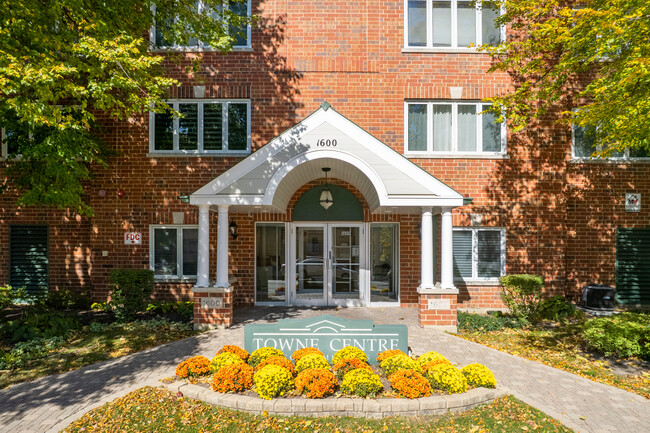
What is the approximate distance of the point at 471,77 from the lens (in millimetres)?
11148

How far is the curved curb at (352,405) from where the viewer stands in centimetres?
481

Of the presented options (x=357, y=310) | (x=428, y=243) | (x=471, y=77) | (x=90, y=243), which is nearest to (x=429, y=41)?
(x=471, y=77)

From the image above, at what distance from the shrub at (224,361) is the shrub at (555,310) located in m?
8.08

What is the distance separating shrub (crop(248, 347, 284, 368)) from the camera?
5.96m

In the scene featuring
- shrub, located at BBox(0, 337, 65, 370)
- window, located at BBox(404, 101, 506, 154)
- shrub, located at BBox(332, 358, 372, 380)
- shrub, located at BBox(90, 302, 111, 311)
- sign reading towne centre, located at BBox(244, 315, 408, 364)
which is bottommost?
shrub, located at BBox(0, 337, 65, 370)

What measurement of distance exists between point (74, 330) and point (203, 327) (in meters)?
2.87

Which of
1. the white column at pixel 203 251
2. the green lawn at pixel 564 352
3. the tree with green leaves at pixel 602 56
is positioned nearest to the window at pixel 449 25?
the tree with green leaves at pixel 602 56

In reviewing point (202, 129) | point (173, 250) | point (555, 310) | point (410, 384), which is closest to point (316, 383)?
point (410, 384)

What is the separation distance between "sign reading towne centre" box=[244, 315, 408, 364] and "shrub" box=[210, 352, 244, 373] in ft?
1.89

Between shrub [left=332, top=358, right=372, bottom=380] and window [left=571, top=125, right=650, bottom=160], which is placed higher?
window [left=571, top=125, right=650, bottom=160]

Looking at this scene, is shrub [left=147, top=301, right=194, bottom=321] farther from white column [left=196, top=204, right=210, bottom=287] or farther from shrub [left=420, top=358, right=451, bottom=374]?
shrub [left=420, top=358, right=451, bottom=374]

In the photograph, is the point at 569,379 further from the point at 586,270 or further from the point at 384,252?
the point at 586,270

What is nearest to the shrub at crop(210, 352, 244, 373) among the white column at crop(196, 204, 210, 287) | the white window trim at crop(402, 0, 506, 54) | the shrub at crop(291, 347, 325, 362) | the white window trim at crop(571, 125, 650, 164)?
the shrub at crop(291, 347, 325, 362)

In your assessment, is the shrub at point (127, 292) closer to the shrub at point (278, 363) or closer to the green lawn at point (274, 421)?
the green lawn at point (274, 421)
